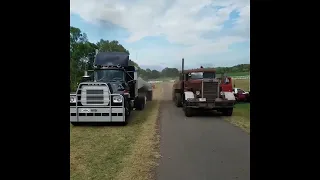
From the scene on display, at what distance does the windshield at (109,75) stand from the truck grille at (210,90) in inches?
151

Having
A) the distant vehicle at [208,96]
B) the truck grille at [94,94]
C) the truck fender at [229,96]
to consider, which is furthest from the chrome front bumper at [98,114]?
the truck fender at [229,96]

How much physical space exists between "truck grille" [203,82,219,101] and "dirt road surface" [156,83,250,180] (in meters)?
3.56

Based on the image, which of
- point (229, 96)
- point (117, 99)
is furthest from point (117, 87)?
point (229, 96)

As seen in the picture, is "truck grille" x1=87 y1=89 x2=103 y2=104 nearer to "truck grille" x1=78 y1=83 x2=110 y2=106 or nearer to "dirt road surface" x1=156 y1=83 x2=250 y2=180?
"truck grille" x1=78 y1=83 x2=110 y2=106

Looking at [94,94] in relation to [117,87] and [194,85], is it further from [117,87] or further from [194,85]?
[194,85]

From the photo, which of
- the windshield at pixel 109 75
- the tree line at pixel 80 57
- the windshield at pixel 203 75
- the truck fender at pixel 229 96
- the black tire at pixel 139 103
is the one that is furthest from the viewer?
the black tire at pixel 139 103

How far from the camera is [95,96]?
1175 centimetres

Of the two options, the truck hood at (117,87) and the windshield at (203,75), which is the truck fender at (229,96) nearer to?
the windshield at (203,75)

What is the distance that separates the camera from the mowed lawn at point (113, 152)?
5.67m
